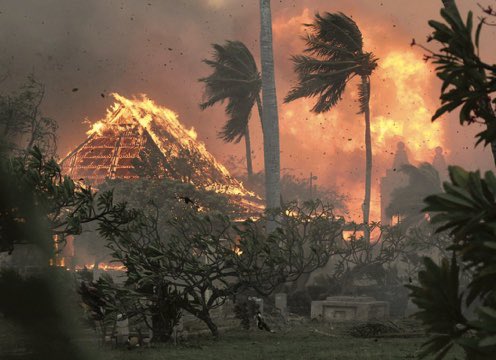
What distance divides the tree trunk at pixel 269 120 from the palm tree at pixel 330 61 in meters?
4.45

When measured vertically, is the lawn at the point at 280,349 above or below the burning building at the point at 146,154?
below

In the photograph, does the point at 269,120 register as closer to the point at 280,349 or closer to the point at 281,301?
the point at 281,301

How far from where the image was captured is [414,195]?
51.7m

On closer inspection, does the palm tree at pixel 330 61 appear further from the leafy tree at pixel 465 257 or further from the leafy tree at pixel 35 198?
the leafy tree at pixel 465 257

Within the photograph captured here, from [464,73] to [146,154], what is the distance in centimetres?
4740

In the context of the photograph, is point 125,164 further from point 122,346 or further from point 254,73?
point 122,346

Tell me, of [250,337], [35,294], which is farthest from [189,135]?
[35,294]

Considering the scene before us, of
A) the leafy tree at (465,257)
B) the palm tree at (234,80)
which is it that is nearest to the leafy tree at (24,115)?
the palm tree at (234,80)

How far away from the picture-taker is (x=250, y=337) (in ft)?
63.0

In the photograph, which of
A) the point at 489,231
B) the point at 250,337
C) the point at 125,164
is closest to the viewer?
the point at 489,231

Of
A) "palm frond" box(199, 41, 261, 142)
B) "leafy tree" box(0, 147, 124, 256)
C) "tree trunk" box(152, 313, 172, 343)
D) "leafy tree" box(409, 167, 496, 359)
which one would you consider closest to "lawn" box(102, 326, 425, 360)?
"tree trunk" box(152, 313, 172, 343)

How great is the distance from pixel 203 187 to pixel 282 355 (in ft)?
110

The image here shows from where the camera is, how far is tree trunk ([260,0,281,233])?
30.3 metres

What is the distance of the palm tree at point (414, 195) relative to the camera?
166ft
